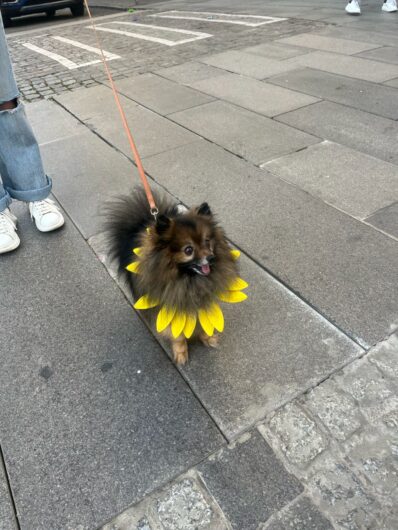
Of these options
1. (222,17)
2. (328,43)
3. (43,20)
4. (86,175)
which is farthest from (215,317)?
(43,20)

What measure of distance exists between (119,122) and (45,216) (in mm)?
2635

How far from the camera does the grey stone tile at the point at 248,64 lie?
7109 mm

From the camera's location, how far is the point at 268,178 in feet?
13.9

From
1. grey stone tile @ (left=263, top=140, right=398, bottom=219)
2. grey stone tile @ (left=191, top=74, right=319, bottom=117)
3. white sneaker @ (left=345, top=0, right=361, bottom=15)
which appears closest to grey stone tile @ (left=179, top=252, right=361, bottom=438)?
grey stone tile @ (left=263, top=140, right=398, bottom=219)

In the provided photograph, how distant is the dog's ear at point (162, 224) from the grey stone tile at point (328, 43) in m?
7.26

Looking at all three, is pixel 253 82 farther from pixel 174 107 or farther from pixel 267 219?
pixel 267 219

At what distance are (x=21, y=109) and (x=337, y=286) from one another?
281cm

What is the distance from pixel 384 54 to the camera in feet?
24.2

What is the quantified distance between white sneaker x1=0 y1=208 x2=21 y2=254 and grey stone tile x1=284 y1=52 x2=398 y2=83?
557 cm

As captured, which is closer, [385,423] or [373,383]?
[385,423]

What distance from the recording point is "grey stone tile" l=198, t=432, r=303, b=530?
1.82m

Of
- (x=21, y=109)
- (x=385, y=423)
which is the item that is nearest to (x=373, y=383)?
(x=385, y=423)

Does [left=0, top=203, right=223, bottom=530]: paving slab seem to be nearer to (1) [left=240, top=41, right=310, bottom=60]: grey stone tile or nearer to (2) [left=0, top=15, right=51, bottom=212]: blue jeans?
(2) [left=0, top=15, right=51, bottom=212]: blue jeans

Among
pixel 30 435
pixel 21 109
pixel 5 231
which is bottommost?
pixel 30 435
